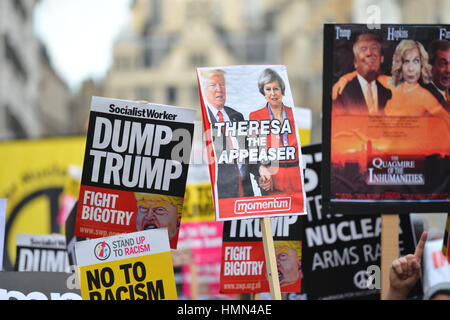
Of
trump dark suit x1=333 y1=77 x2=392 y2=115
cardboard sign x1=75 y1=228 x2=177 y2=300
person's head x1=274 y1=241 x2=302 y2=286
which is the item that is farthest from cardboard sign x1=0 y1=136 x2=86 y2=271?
trump dark suit x1=333 y1=77 x2=392 y2=115

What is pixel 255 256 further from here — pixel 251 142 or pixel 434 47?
pixel 434 47

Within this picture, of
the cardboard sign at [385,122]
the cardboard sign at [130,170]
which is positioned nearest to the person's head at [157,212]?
the cardboard sign at [130,170]

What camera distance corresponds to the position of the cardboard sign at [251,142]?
4102mm

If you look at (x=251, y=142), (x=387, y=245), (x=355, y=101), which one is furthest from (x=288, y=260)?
(x=355, y=101)

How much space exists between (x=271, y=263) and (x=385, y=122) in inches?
41.2

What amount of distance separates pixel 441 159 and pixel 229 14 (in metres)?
86.5

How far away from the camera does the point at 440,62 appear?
14.5 ft

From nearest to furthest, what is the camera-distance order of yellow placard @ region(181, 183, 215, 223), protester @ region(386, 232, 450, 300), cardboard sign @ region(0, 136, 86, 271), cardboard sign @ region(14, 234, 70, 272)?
protester @ region(386, 232, 450, 300), cardboard sign @ region(14, 234, 70, 272), yellow placard @ region(181, 183, 215, 223), cardboard sign @ region(0, 136, 86, 271)

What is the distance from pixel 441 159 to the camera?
441 cm

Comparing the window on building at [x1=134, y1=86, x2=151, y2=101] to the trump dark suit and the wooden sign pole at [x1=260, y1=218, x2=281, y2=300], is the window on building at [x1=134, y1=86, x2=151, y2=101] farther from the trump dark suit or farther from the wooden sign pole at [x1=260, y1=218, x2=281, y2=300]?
the wooden sign pole at [x1=260, y1=218, x2=281, y2=300]

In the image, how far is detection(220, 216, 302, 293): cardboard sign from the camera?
4824mm

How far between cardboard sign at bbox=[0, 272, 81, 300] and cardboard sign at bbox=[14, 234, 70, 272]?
160 cm

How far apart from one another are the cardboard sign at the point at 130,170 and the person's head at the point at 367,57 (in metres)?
1.02
